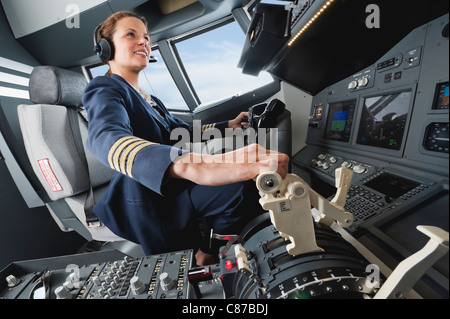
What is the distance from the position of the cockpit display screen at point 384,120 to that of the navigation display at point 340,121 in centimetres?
11

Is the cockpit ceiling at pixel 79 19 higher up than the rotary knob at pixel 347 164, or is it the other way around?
the cockpit ceiling at pixel 79 19

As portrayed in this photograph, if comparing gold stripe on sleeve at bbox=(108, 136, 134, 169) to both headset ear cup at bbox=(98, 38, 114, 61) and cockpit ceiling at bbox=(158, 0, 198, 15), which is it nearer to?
headset ear cup at bbox=(98, 38, 114, 61)

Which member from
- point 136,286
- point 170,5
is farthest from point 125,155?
point 170,5

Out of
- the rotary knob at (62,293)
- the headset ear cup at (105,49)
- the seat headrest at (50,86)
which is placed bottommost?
the rotary knob at (62,293)

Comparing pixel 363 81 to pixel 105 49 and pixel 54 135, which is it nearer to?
pixel 105 49

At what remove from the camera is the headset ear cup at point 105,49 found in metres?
1.18

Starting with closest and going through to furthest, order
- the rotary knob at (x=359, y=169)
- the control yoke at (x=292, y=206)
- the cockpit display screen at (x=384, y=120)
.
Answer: the control yoke at (x=292, y=206), the cockpit display screen at (x=384, y=120), the rotary knob at (x=359, y=169)

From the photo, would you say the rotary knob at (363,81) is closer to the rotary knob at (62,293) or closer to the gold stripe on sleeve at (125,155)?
the gold stripe on sleeve at (125,155)

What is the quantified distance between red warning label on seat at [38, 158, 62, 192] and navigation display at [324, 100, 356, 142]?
2.04 meters

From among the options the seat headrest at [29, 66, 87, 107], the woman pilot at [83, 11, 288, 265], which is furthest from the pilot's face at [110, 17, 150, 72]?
the seat headrest at [29, 66, 87, 107]

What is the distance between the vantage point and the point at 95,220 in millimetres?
1304

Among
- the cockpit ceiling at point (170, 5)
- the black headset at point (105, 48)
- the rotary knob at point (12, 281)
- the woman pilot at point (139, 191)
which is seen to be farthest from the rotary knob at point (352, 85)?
the cockpit ceiling at point (170, 5)

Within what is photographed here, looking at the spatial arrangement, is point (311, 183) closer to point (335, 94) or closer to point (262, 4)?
point (335, 94)

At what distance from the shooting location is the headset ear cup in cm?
118
